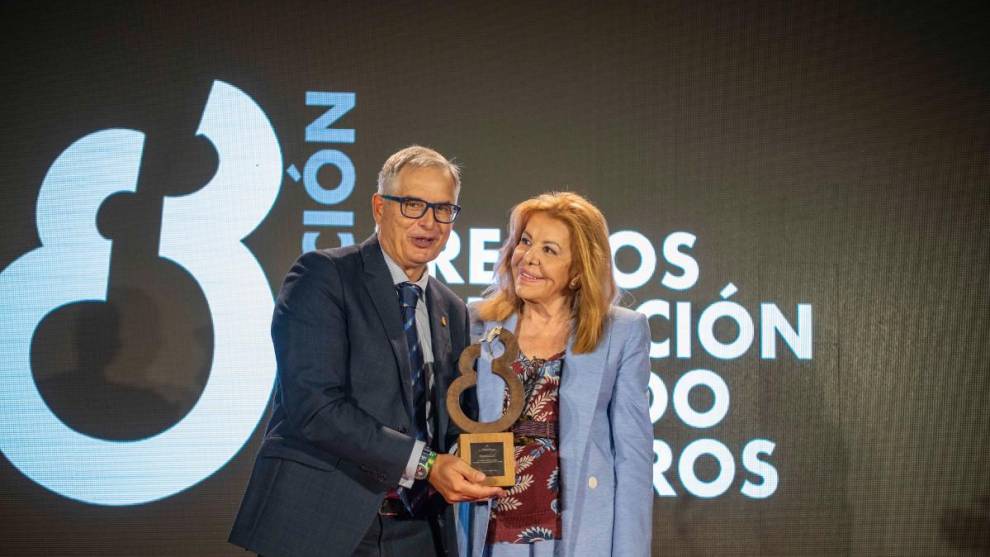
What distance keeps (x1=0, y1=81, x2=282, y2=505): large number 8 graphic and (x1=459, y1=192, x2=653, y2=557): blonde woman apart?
6.15ft

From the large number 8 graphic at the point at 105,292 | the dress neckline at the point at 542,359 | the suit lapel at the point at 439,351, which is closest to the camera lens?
the suit lapel at the point at 439,351

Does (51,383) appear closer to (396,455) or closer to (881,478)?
(396,455)

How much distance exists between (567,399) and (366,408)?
0.57 m

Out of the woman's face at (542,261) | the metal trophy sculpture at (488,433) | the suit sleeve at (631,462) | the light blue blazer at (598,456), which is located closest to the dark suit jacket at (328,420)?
the metal trophy sculpture at (488,433)

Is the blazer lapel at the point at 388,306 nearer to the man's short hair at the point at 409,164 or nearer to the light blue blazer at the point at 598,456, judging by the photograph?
the man's short hair at the point at 409,164

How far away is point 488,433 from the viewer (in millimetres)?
1939

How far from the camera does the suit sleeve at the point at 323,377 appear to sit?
1.87 meters

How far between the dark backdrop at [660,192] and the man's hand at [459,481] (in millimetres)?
2212

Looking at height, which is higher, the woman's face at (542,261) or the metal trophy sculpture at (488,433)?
the woman's face at (542,261)

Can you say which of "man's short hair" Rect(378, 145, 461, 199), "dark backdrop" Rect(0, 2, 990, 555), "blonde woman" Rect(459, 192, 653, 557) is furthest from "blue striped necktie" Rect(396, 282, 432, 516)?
"dark backdrop" Rect(0, 2, 990, 555)

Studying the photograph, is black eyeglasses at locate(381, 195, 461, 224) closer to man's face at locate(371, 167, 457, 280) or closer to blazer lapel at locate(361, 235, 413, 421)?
man's face at locate(371, 167, 457, 280)

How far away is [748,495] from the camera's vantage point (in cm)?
414

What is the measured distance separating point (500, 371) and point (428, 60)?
2.47 m

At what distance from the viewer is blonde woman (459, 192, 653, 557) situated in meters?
2.20
